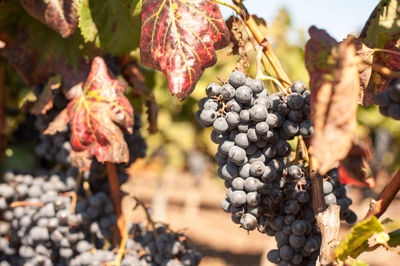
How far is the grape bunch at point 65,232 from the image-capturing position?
139 centimetres

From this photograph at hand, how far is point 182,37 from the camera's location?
3.14ft

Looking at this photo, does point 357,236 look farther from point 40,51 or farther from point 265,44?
point 40,51

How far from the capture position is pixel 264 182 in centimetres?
97

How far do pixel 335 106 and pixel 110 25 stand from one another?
88cm

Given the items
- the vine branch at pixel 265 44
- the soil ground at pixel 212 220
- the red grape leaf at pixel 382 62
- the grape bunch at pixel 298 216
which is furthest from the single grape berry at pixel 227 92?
the soil ground at pixel 212 220

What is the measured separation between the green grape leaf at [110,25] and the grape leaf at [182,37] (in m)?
0.30

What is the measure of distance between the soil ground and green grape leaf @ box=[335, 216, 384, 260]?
4.00m

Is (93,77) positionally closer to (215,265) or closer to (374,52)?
(374,52)

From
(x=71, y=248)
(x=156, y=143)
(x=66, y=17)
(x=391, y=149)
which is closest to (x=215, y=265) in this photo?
(x=156, y=143)

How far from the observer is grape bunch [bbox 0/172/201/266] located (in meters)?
1.39

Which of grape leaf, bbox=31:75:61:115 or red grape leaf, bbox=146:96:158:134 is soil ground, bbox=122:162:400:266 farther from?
grape leaf, bbox=31:75:61:115

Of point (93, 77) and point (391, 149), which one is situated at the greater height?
point (93, 77)

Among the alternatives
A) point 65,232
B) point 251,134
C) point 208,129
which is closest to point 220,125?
point 251,134

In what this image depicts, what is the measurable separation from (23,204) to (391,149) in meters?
10.8
